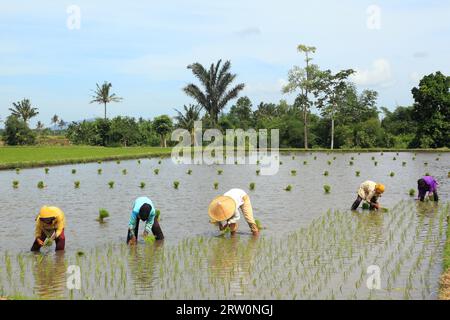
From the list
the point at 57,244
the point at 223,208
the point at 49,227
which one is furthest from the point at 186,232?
the point at 49,227

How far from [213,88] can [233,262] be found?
44.8 metres

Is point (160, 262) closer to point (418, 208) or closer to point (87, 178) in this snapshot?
point (418, 208)

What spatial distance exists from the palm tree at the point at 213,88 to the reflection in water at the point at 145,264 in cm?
4310

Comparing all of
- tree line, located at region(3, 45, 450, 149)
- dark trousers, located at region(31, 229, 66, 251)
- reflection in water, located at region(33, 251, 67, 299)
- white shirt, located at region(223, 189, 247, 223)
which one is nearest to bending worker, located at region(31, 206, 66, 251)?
dark trousers, located at region(31, 229, 66, 251)

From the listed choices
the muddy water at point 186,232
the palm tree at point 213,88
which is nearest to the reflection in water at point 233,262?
the muddy water at point 186,232

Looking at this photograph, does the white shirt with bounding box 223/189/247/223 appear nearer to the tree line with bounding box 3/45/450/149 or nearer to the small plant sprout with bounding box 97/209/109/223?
the small plant sprout with bounding box 97/209/109/223

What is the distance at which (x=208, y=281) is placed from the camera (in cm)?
806

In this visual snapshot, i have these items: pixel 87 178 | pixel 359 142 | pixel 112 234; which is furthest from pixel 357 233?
pixel 359 142

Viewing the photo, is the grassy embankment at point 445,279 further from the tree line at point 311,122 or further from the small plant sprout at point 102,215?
the tree line at point 311,122

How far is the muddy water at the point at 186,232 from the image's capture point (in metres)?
7.81

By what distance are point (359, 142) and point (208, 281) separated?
47.8 metres

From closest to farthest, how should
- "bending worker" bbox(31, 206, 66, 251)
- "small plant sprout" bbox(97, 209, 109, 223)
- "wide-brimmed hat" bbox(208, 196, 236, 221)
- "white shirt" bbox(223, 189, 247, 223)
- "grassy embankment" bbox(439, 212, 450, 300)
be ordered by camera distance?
"grassy embankment" bbox(439, 212, 450, 300)
"bending worker" bbox(31, 206, 66, 251)
"wide-brimmed hat" bbox(208, 196, 236, 221)
"white shirt" bbox(223, 189, 247, 223)
"small plant sprout" bbox(97, 209, 109, 223)

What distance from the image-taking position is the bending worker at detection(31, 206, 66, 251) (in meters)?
9.54

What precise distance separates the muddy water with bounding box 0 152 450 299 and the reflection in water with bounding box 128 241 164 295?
1cm
